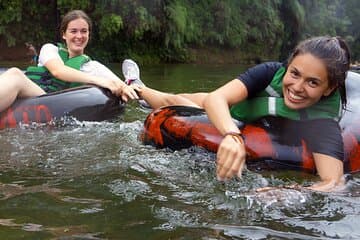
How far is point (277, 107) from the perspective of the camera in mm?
2357

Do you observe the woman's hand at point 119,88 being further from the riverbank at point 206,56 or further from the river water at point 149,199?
the riverbank at point 206,56

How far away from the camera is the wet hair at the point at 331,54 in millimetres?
2090

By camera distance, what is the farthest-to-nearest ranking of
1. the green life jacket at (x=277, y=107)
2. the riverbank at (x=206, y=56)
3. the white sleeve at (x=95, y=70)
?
1. the riverbank at (x=206, y=56)
2. the white sleeve at (x=95, y=70)
3. the green life jacket at (x=277, y=107)

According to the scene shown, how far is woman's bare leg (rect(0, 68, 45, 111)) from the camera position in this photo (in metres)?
3.19

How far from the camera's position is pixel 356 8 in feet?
66.2

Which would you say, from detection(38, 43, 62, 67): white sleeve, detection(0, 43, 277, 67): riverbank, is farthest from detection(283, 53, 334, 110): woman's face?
detection(0, 43, 277, 67): riverbank

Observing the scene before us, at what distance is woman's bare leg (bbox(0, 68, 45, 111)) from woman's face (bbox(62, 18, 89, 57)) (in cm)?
49

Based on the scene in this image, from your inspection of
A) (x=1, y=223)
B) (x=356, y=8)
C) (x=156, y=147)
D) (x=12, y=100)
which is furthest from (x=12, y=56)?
(x=356, y=8)

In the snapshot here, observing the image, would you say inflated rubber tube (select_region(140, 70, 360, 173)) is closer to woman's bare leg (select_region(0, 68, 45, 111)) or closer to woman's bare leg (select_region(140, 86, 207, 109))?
woman's bare leg (select_region(140, 86, 207, 109))

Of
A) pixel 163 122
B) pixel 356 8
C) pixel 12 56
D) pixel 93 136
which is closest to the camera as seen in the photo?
pixel 163 122

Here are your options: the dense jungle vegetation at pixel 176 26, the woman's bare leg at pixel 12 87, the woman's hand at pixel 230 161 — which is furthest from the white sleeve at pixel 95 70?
the dense jungle vegetation at pixel 176 26

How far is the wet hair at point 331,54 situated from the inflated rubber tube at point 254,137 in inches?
12.8

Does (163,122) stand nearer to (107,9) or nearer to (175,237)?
(175,237)

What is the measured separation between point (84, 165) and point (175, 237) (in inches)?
36.1
